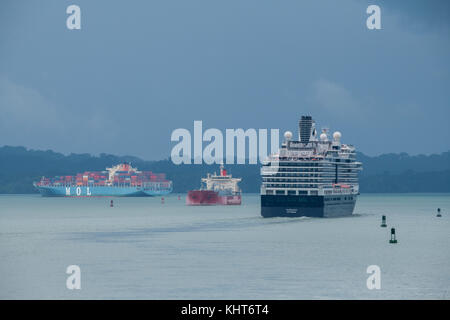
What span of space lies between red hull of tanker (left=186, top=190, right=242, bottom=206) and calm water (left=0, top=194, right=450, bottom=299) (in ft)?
311

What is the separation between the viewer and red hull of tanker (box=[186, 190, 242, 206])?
7554 inches

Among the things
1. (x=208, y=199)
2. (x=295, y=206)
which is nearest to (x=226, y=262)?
(x=295, y=206)

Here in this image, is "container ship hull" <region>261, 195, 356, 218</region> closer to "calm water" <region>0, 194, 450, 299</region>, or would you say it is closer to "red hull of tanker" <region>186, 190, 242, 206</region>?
"calm water" <region>0, 194, 450, 299</region>

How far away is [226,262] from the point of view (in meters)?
58.3

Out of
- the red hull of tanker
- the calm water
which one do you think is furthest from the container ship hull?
the red hull of tanker

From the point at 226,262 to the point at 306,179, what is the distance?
55607mm

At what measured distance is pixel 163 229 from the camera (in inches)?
3826

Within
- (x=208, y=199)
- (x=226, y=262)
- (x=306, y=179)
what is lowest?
(x=226, y=262)

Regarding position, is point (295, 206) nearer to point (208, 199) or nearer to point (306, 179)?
point (306, 179)

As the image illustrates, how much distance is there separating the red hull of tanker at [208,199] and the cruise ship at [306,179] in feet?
224

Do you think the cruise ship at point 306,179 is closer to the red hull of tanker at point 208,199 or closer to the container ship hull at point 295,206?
the container ship hull at point 295,206

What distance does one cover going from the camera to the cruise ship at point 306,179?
110188mm

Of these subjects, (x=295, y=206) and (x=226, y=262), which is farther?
(x=295, y=206)

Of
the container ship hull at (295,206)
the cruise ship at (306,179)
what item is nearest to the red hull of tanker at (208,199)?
the cruise ship at (306,179)
